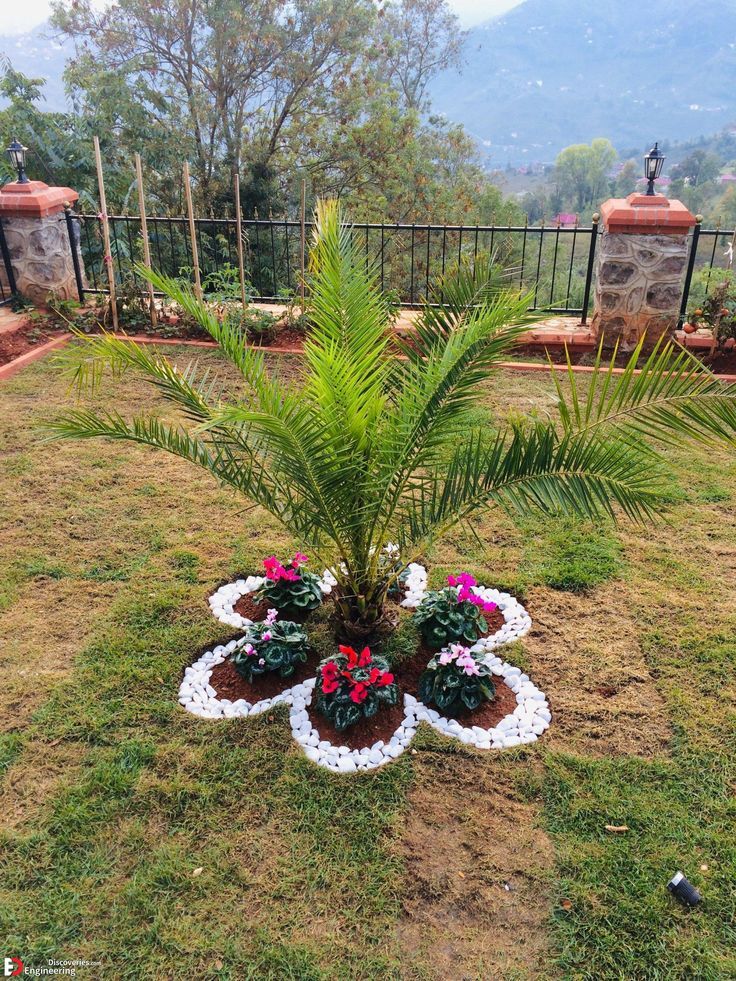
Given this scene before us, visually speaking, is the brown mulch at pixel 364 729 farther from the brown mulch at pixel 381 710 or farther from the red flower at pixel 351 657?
the red flower at pixel 351 657

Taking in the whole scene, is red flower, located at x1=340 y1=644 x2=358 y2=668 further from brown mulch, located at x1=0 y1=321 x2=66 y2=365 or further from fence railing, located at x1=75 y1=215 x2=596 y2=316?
brown mulch, located at x1=0 y1=321 x2=66 y2=365

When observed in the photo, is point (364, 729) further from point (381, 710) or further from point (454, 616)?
point (454, 616)

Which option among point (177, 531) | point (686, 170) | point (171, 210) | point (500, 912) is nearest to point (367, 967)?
point (500, 912)

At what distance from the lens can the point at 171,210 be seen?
13031 millimetres

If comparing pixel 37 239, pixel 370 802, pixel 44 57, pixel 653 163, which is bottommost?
pixel 370 802

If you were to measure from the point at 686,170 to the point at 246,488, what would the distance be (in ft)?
115

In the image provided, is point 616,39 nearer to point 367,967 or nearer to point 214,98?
point 214,98

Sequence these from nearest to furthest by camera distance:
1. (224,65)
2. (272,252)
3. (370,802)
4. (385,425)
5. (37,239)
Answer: (370,802) < (385,425) < (37,239) < (272,252) < (224,65)

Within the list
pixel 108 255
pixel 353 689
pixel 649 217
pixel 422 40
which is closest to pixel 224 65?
pixel 108 255

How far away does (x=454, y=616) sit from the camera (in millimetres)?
3182

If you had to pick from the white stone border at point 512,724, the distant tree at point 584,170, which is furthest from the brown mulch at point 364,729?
the distant tree at point 584,170

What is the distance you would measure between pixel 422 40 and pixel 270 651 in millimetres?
24746

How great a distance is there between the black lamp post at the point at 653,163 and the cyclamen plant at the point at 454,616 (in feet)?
15.5

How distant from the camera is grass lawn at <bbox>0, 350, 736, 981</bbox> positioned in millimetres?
2078
